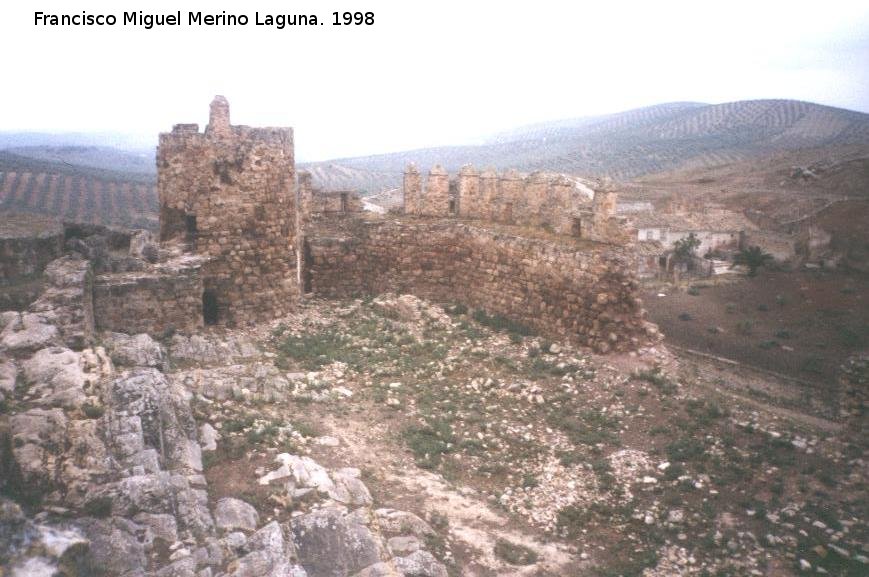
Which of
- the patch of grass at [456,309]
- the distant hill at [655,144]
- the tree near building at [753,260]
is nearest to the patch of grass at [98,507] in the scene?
the patch of grass at [456,309]

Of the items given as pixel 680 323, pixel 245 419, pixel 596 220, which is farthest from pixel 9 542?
pixel 680 323

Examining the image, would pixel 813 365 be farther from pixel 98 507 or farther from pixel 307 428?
pixel 98 507

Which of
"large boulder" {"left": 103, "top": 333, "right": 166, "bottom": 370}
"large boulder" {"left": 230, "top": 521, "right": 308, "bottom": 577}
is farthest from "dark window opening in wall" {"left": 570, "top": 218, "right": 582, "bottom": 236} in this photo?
"large boulder" {"left": 230, "top": 521, "right": 308, "bottom": 577}

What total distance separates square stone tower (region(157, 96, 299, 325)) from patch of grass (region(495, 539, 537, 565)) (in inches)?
283

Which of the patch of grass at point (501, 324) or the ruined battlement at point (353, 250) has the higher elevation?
the ruined battlement at point (353, 250)

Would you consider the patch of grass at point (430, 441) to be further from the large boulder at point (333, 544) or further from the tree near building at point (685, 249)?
the tree near building at point (685, 249)

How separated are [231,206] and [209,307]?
6.34 feet

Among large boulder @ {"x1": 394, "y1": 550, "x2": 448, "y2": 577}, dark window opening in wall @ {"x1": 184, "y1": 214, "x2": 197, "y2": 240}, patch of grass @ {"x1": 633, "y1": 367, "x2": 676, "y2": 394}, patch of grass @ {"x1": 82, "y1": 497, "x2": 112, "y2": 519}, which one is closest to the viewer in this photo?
patch of grass @ {"x1": 82, "y1": 497, "x2": 112, "y2": 519}

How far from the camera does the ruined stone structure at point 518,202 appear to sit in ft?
36.5

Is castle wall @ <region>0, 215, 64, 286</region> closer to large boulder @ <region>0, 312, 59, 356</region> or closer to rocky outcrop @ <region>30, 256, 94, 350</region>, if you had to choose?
rocky outcrop @ <region>30, 256, 94, 350</region>

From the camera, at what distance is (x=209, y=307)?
11.1 metres

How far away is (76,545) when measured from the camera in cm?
355

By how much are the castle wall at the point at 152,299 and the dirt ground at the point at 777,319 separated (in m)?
17.4

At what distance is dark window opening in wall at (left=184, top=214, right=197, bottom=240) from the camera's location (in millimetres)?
10891
